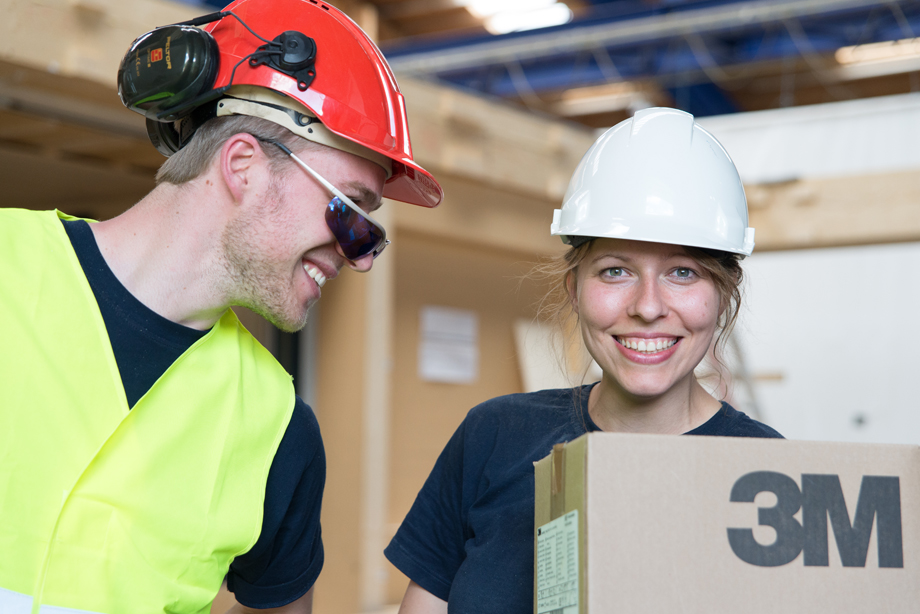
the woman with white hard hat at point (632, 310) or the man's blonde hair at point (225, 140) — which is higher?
the man's blonde hair at point (225, 140)

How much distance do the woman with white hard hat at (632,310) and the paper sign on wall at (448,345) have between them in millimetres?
3860

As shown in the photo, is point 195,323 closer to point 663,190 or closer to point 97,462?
point 97,462

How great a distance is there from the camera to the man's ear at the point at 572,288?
183cm

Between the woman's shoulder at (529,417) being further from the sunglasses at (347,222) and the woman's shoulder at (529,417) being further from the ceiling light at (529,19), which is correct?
the ceiling light at (529,19)

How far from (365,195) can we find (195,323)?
0.42 metres

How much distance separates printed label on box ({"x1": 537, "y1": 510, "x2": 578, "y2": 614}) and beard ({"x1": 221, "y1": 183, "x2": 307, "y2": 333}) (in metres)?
0.70

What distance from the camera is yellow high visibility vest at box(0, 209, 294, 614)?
1464 millimetres

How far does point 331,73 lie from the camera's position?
1749 mm

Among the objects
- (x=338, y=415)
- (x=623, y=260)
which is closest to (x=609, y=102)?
(x=338, y=415)

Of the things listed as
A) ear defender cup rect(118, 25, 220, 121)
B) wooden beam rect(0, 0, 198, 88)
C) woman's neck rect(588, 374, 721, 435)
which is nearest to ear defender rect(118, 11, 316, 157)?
ear defender cup rect(118, 25, 220, 121)

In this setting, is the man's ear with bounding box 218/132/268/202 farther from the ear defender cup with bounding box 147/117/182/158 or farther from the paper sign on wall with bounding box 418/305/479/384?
the paper sign on wall with bounding box 418/305/479/384

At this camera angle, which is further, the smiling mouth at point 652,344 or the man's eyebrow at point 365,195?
the man's eyebrow at point 365,195

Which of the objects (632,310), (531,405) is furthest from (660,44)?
(632,310)

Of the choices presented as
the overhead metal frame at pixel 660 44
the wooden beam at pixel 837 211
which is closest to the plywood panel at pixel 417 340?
the wooden beam at pixel 837 211
